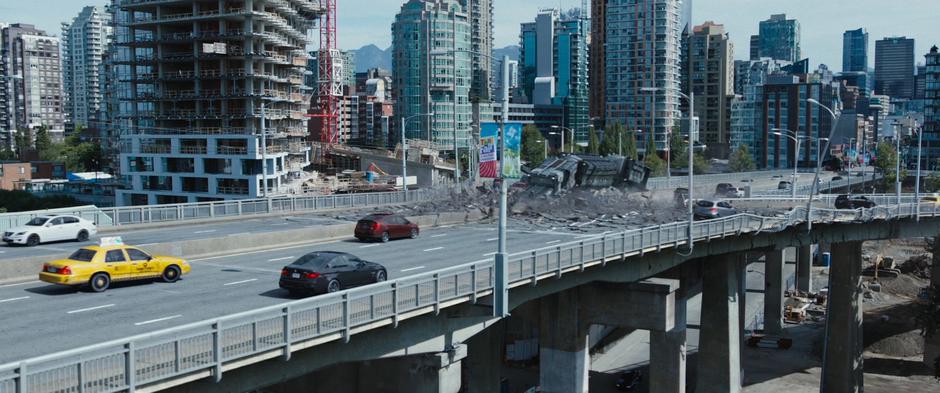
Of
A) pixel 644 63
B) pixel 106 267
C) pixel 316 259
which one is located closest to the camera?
pixel 316 259

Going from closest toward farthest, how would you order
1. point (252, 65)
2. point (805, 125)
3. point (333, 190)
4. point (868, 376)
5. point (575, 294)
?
point (575, 294)
point (868, 376)
point (252, 65)
point (333, 190)
point (805, 125)

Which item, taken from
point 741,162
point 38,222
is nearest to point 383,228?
point 38,222

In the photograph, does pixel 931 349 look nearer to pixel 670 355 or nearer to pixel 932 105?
pixel 670 355

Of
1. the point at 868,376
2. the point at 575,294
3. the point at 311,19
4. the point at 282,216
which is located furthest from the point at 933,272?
the point at 311,19

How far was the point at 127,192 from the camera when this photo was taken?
10025 centimetres

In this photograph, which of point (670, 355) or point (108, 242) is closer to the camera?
point (108, 242)

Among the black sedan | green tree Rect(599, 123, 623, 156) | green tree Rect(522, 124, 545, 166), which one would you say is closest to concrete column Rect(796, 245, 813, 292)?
green tree Rect(599, 123, 623, 156)

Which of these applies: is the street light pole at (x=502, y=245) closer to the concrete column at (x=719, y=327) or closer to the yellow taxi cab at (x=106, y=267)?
the yellow taxi cab at (x=106, y=267)

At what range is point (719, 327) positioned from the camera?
53.1m

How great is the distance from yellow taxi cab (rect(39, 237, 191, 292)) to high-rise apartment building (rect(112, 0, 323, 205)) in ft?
210

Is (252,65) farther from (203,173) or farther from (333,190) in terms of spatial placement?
(333,190)

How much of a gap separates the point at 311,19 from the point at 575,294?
80.7 metres

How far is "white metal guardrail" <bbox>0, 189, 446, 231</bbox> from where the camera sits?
138ft

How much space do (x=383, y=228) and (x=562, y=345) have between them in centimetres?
986
